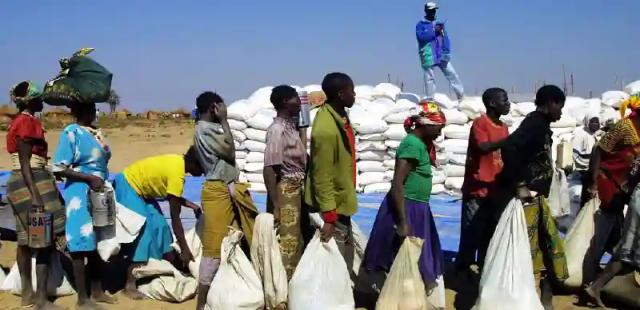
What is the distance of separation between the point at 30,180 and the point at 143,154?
39.1 ft

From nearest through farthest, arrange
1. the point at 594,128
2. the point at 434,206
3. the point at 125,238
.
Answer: the point at 125,238, the point at 594,128, the point at 434,206

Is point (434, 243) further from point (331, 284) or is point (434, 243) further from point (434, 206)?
point (434, 206)

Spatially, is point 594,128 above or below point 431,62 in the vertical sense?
below

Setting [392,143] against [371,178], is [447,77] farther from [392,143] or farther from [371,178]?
[371,178]

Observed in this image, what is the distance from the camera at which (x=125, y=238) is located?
14.3ft

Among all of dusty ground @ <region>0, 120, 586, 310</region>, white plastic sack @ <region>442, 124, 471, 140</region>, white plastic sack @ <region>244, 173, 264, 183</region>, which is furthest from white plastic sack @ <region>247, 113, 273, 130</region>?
dusty ground @ <region>0, 120, 586, 310</region>

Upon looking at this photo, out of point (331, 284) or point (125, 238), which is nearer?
point (331, 284)

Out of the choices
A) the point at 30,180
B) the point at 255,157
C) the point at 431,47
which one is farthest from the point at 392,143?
the point at 30,180

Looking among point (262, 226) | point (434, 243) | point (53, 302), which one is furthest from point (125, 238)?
point (434, 243)

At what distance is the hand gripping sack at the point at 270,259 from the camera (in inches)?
153

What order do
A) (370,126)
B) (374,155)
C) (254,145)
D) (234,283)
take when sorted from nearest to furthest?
(234,283) → (370,126) → (374,155) → (254,145)

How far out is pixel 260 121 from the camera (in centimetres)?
829

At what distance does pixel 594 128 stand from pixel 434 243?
3644mm

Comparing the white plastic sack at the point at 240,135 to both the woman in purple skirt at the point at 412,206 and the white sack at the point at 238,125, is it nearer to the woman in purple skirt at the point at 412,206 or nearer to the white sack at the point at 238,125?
the white sack at the point at 238,125
